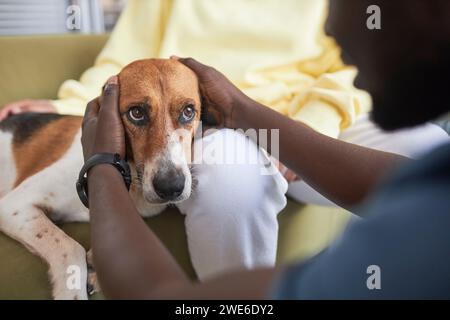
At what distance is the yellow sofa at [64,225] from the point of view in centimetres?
70

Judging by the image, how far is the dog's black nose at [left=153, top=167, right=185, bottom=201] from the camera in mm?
681

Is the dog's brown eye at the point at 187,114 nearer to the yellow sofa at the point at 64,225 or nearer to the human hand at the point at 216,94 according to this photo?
the human hand at the point at 216,94

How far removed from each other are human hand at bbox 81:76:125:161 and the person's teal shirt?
348 millimetres

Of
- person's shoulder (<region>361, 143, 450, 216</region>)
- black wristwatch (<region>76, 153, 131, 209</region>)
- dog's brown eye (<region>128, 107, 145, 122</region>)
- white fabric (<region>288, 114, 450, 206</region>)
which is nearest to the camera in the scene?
person's shoulder (<region>361, 143, 450, 216</region>)

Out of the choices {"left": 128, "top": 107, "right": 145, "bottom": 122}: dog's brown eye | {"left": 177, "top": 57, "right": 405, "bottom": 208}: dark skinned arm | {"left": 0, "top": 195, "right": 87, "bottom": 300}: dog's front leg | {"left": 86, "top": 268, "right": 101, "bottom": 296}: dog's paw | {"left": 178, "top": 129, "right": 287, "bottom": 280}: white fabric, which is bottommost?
{"left": 86, "top": 268, "right": 101, "bottom": 296}: dog's paw

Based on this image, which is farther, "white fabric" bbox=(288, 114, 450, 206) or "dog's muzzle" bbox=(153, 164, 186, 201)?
"white fabric" bbox=(288, 114, 450, 206)

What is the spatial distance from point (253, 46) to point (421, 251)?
0.64 metres

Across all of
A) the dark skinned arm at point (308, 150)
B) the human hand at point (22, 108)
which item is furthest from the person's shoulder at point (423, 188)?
the human hand at point (22, 108)

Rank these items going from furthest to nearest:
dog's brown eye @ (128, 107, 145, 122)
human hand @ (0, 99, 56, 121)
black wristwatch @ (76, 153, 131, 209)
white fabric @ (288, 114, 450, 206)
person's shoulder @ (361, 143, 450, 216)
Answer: human hand @ (0, 99, 56, 121)
white fabric @ (288, 114, 450, 206)
dog's brown eye @ (128, 107, 145, 122)
black wristwatch @ (76, 153, 131, 209)
person's shoulder @ (361, 143, 450, 216)

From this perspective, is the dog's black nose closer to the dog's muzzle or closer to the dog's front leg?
the dog's muzzle

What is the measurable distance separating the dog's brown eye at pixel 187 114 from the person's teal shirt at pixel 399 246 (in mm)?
404

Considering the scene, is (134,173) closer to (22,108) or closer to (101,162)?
(101,162)

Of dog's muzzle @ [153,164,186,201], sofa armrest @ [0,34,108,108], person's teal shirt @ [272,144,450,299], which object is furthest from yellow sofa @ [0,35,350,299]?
person's teal shirt @ [272,144,450,299]
